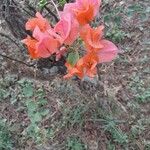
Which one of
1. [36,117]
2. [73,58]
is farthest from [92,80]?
[73,58]

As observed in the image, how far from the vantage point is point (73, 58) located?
2.01m

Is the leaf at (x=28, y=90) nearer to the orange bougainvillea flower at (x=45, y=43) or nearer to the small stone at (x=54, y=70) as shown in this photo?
the small stone at (x=54, y=70)

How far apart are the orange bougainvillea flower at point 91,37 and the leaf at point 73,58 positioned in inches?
3.6

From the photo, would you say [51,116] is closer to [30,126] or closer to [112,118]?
[30,126]

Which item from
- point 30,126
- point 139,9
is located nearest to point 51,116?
point 30,126

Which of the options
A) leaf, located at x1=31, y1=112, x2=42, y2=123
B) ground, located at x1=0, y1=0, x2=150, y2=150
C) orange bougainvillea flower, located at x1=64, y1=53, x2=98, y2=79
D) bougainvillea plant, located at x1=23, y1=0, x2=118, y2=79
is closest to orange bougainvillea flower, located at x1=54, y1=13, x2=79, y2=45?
bougainvillea plant, located at x1=23, y1=0, x2=118, y2=79

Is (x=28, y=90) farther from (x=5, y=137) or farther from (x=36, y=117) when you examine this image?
(x=5, y=137)

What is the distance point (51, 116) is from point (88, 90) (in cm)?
28

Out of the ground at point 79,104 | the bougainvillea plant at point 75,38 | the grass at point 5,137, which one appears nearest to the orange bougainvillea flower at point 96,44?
the bougainvillea plant at point 75,38

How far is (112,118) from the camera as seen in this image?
265cm

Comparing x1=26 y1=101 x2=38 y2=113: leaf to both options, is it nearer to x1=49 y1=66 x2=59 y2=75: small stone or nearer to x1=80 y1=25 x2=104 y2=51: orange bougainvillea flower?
x1=49 y1=66 x2=59 y2=75: small stone

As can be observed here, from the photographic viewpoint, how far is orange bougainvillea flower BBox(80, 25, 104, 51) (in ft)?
6.25

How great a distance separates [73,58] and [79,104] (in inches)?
27.9

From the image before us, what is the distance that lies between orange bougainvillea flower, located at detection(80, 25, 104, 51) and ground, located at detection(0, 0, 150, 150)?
780 millimetres
